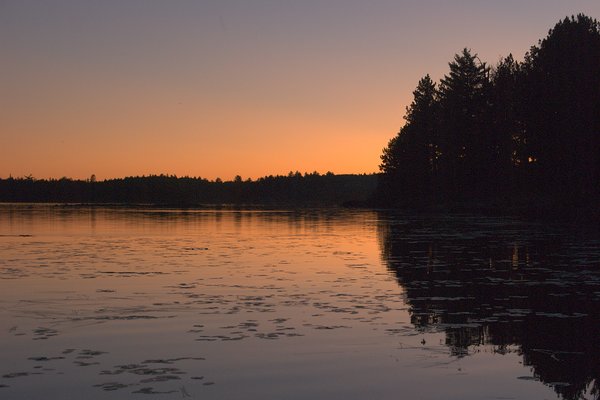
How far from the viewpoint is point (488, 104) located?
8975 centimetres

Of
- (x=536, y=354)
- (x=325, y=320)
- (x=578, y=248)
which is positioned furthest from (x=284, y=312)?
→ (x=578, y=248)

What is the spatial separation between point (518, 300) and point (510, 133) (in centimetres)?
7018

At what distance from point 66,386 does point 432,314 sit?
7904mm

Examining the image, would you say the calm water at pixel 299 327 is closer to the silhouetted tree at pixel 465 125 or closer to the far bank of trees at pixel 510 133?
the far bank of trees at pixel 510 133

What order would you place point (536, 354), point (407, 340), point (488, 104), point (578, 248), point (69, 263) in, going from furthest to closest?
1. point (488, 104)
2. point (578, 248)
3. point (69, 263)
4. point (407, 340)
5. point (536, 354)

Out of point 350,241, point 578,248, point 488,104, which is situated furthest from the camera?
point 488,104

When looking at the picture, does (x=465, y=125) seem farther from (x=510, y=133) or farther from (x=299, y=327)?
(x=299, y=327)

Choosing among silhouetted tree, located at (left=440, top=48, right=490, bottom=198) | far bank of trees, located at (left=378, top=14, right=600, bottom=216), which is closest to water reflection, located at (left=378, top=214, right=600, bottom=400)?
far bank of trees, located at (left=378, top=14, right=600, bottom=216)

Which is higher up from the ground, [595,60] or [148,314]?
[595,60]

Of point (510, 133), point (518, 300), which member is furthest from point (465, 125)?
point (518, 300)

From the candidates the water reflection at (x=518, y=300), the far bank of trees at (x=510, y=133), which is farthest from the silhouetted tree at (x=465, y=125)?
the water reflection at (x=518, y=300)

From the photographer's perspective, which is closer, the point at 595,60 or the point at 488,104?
the point at 595,60

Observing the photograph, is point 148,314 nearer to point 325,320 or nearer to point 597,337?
point 325,320

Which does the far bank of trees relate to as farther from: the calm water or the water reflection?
the calm water
